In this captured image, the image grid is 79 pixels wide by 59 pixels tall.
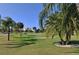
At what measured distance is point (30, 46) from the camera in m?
3.87

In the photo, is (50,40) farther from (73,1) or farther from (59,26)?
(73,1)

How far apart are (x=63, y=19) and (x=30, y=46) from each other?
18.1 inches

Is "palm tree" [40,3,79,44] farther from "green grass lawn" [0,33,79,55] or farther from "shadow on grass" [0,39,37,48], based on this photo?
"shadow on grass" [0,39,37,48]

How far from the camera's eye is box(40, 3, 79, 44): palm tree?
152 inches

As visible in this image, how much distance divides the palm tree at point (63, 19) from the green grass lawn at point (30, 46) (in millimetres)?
89

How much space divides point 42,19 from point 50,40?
0.79 ft

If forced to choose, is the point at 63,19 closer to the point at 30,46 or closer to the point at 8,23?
the point at 30,46

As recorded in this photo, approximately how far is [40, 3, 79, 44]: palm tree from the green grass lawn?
0.29 ft

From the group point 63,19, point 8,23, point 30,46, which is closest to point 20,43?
point 30,46

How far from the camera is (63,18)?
389 cm

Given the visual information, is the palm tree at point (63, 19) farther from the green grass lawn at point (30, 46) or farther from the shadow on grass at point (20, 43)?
the shadow on grass at point (20, 43)

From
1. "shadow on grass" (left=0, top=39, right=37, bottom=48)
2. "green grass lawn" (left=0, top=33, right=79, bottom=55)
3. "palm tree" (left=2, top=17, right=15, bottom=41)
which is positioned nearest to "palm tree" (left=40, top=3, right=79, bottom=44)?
"green grass lawn" (left=0, top=33, right=79, bottom=55)

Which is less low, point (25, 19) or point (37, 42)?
point (25, 19)

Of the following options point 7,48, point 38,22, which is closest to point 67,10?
point 38,22
